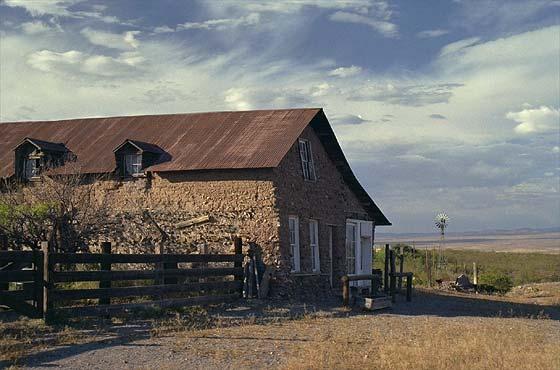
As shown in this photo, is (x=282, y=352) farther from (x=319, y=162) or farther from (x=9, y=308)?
(x=319, y=162)

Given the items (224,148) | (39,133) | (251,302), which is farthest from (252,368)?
(39,133)

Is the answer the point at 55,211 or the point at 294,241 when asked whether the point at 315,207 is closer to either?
the point at 294,241

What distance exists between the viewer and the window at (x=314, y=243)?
26.0 metres

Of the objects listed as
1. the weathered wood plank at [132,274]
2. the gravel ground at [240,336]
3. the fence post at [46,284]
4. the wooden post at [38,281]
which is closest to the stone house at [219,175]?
the weathered wood plank at [132,274]

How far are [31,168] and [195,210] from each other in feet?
19.9

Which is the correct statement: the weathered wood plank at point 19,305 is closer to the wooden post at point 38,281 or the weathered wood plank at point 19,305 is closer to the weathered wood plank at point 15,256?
the wooden post at point 38,281

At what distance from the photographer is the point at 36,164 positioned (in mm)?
25781

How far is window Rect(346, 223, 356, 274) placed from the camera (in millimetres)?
29375

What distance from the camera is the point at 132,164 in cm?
2506

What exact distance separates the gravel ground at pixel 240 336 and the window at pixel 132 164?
6.38 metres

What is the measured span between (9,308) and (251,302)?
24.7ft

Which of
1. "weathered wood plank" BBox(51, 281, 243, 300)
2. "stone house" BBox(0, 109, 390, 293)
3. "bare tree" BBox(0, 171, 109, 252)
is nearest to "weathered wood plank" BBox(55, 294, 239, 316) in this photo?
"weathered wood plank" BBox(51, 281, 243, 300)

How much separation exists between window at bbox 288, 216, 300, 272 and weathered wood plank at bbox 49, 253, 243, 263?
2.52 metres

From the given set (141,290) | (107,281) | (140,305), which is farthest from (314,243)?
(107,281)
